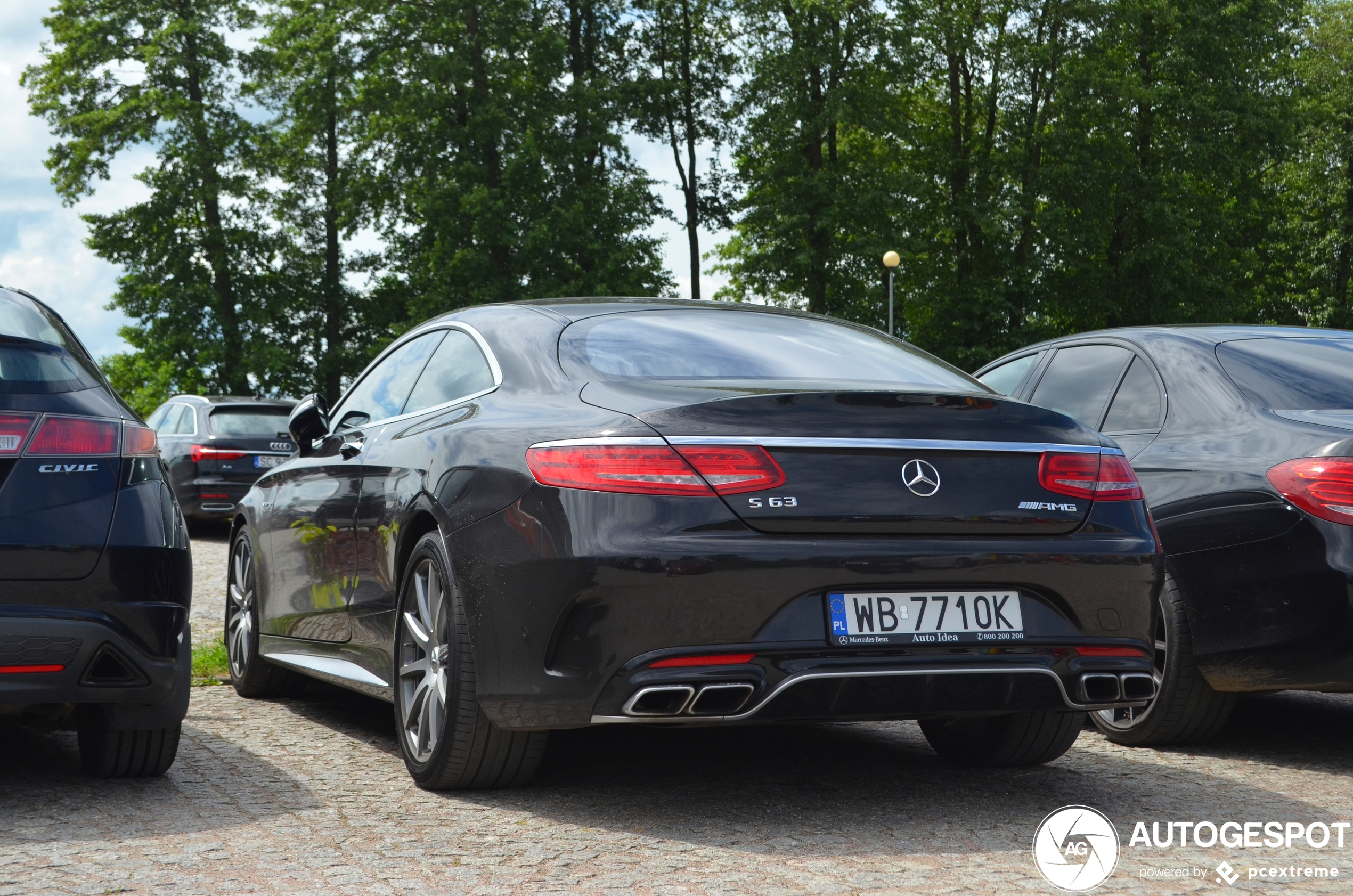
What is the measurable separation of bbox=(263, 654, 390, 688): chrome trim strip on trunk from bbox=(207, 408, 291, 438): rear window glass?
12.8 m

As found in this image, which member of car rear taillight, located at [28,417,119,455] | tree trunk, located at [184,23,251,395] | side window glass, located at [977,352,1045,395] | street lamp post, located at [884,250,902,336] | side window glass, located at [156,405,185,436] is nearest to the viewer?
car rear taillight, located at [28,417,119,455]

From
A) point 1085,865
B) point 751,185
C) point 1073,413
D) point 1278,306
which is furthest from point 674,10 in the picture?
point 1085,865

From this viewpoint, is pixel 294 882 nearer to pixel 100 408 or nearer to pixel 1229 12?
pixel 100 408

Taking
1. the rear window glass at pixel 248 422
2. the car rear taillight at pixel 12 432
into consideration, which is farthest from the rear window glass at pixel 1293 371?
the rear window glass at pixel 248 422

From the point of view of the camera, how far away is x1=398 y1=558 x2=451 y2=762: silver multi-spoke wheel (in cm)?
434

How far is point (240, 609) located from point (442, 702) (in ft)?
8.47

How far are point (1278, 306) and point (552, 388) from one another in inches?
1659

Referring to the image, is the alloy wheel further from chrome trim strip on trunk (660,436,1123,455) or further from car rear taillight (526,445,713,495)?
car rear taillight (526,445,713,495)

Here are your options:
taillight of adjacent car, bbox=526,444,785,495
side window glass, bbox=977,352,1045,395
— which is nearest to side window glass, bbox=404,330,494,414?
taillight of adjacent car, bbox=526,444,785,495

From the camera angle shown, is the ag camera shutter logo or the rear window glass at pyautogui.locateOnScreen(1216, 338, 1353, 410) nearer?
the ag camera shutter logo

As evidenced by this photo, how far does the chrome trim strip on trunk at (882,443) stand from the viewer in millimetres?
3828

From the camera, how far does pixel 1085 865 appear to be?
3656 mm

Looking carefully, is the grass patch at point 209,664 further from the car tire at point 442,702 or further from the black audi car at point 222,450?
the black audi car at point 222,450

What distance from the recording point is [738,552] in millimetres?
3750
